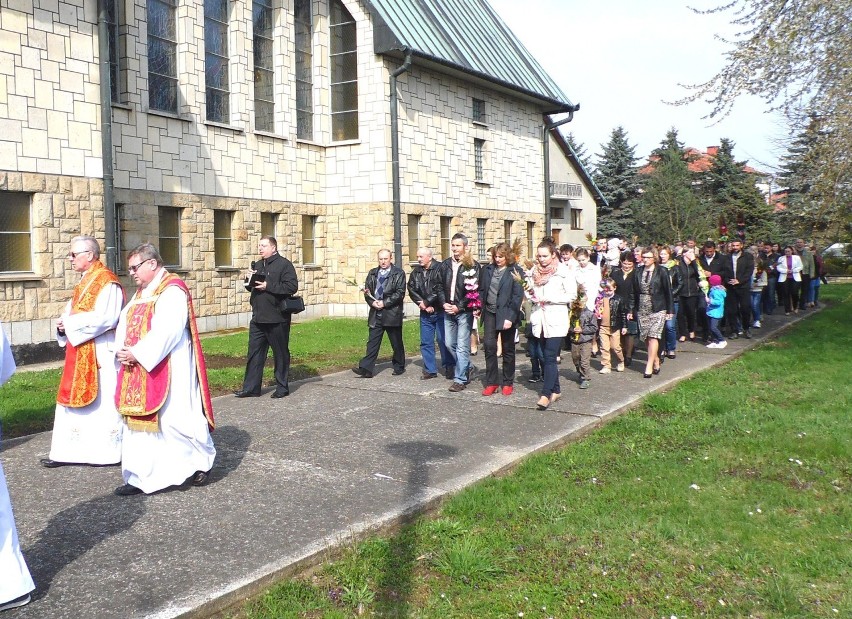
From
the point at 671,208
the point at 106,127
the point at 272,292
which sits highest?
the point at 671,208

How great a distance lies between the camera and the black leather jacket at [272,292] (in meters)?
10.3

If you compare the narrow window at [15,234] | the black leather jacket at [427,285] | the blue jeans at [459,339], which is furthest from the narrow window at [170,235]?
the blue jeans at [459,339]

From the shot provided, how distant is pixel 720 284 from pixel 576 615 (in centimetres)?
1222

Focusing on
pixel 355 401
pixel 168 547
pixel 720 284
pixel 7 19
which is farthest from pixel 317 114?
pixel 168 547

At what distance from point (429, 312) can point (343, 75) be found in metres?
13.2

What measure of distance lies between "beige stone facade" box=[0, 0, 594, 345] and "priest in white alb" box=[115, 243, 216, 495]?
9.49 meters

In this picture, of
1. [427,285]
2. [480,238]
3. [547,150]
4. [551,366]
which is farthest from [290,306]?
[547,150]

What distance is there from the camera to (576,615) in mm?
4367

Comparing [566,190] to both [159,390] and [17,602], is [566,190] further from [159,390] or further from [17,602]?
[17,602]

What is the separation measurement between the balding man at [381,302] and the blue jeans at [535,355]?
1.98m

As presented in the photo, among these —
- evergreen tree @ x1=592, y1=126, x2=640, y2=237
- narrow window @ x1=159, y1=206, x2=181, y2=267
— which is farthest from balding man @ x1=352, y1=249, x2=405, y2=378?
evergreen tree @ x1=592, y1=126, x2=640, y2=237

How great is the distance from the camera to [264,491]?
6.31 m

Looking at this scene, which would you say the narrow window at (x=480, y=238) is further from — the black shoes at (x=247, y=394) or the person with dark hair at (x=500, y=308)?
the black shoes at (x=247, y=394)

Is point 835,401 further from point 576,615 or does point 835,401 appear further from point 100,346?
point 100,346
